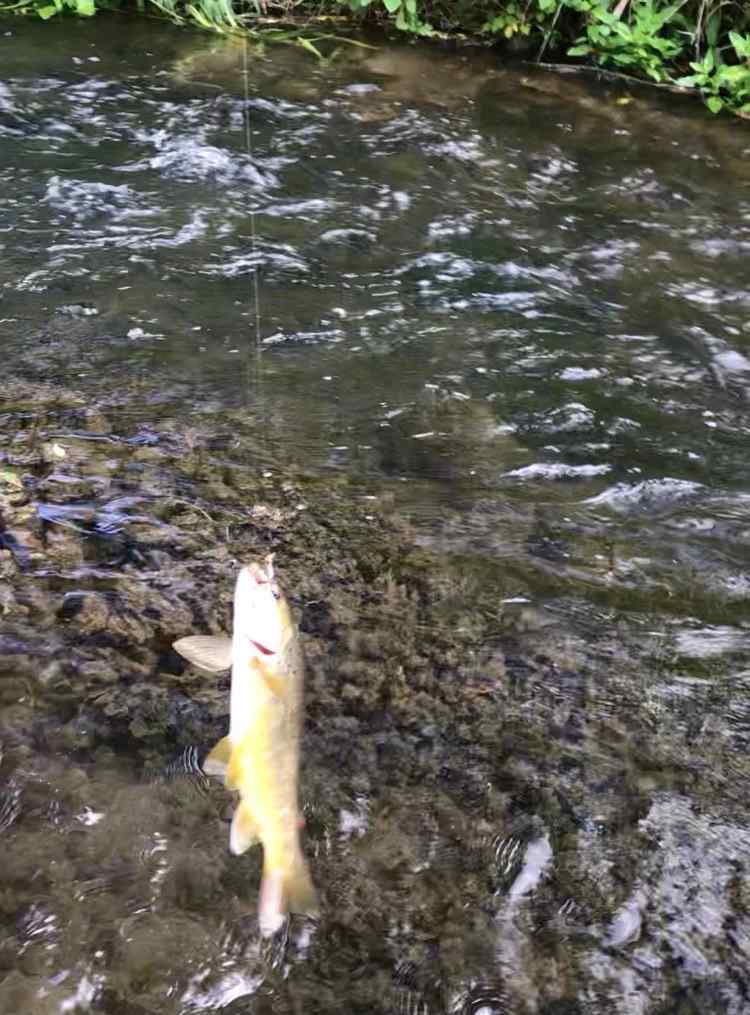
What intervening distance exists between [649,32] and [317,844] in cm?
881

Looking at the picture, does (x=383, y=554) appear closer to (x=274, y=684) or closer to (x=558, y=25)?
(x=274, y=684)

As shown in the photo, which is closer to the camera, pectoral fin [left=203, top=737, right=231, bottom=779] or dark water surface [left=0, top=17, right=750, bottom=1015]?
pectoral fin [left=203, top=737, right=231, bottom=779]

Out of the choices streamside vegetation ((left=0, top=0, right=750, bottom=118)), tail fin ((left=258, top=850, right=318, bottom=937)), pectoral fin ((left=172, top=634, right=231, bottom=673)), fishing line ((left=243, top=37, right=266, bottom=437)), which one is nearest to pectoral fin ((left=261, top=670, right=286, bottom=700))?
pectoral fin ((left=172, top=634, right=231, bottom=673))

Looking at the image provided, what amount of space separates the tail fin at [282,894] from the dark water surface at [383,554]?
46 mm

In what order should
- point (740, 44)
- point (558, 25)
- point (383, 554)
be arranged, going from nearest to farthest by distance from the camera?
point (383, 554) → point (740, 44) → point (558, 25)

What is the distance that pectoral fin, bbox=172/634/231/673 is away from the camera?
9.04 feet

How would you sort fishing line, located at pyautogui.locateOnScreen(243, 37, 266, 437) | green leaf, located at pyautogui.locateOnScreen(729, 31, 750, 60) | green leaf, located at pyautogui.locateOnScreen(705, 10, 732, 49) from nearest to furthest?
fishing line, located at pyautogui.locateOnScreen(243, 37, 266, 437), green leaf, located at pyautogui.locateOnScreen(729, 31, 750, 60), green leaf, located at pyautogui.locateOnScreen(705, 10, 732, 49)

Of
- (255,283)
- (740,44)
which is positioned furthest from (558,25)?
(255,283)

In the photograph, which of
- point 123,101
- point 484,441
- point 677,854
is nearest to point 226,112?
point 123,101

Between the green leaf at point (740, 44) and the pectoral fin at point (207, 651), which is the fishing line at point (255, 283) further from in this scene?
the green leaf at point (740, 44)

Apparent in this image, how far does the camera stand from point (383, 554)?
157 inches

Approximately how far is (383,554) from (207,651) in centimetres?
128

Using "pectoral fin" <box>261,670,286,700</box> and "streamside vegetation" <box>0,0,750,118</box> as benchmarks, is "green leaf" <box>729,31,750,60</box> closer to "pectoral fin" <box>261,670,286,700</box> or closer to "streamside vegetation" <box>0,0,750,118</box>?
"streamside vegetation" <box>0,0,750,118</box>

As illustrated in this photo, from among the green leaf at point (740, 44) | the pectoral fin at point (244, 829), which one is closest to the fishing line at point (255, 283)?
the pectoral fin at point (244, 829)
